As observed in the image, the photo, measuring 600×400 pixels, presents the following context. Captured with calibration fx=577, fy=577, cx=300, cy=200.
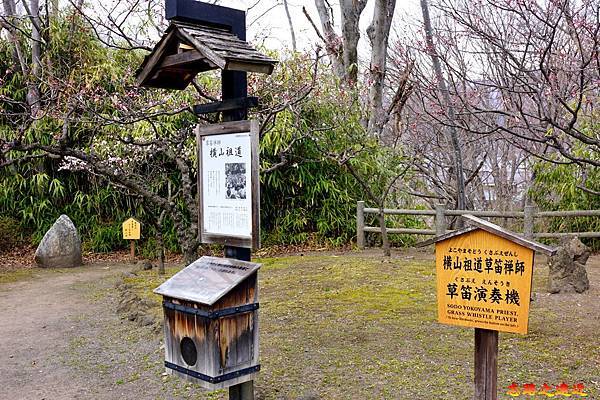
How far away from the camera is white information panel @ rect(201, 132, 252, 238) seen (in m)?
3.28

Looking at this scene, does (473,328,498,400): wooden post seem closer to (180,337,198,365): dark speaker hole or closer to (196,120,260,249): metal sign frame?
(196,120,260,249): metal sign frame

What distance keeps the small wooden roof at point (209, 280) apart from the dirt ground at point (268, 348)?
107 cm

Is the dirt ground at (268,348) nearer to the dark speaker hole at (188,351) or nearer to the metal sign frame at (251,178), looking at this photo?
the dark speaker hole at (188,351)

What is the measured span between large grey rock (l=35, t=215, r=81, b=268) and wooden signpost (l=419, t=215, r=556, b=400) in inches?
316

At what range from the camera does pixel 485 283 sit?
2.84 metres

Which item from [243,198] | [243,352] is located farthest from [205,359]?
[243,198]

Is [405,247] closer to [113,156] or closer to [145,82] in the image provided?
[113,156]

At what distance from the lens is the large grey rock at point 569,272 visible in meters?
6.71

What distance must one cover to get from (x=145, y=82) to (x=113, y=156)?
6.54m

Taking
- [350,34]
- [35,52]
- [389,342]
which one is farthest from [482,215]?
[35,52]

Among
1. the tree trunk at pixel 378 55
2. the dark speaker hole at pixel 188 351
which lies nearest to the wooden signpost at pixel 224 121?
the dark speaker hole at pixel 188 351

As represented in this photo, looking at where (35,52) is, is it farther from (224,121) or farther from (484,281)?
(484,281)

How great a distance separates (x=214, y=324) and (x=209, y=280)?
0.27 metres

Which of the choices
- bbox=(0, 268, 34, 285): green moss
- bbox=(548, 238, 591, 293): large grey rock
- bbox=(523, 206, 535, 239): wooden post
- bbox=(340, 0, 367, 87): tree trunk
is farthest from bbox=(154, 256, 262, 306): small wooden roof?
bbox=(340, 0, 367, 87): tree trunk
